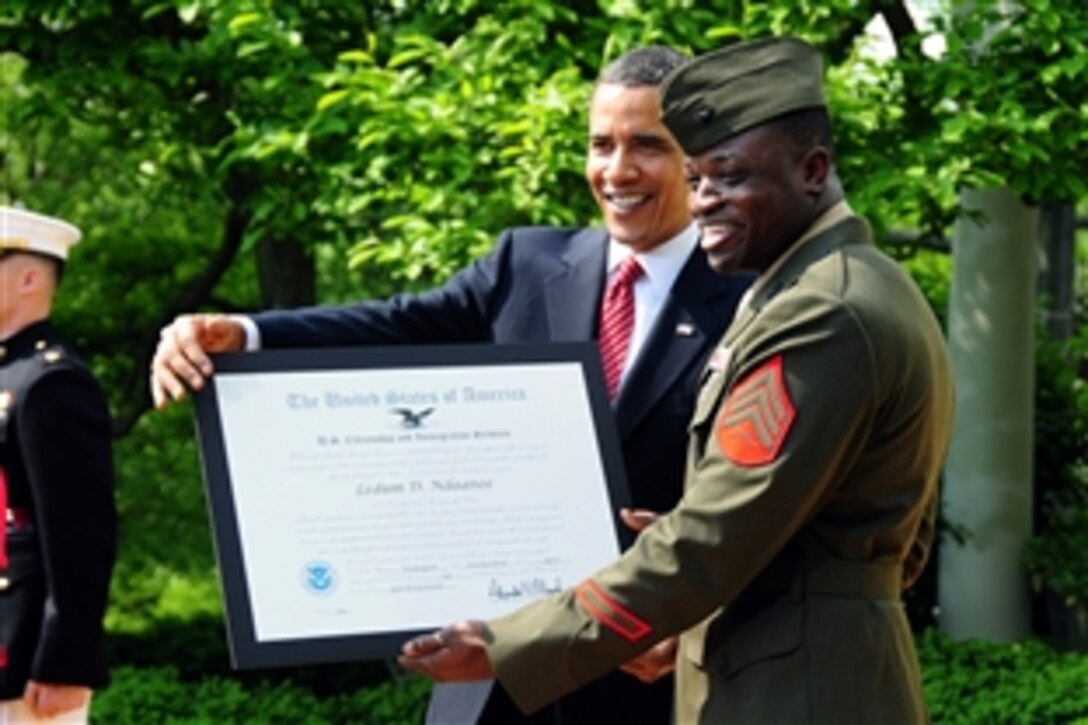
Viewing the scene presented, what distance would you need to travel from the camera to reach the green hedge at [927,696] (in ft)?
28.9

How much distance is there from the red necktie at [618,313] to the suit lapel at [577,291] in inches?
0.8

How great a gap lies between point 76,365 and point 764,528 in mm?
2698

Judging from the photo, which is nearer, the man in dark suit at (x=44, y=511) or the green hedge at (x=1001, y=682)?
the man in dark suit at (x=44, y=511)

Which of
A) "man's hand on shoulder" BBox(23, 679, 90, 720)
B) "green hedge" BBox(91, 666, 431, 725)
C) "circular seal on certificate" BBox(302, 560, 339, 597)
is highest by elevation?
"circular seal on certificate" BBox(302, 560, 339, 597)

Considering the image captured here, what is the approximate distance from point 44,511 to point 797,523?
8.64 ft

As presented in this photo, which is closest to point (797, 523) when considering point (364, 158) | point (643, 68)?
point (643, 68)

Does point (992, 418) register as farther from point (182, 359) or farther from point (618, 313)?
point (182, 359)

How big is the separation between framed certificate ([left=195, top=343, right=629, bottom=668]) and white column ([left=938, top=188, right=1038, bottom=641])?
681cm

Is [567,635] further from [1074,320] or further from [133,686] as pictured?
[1074,320]

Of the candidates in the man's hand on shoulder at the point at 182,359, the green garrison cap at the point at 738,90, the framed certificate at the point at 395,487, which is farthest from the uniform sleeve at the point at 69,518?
the green garrison cap at the point at 738,90

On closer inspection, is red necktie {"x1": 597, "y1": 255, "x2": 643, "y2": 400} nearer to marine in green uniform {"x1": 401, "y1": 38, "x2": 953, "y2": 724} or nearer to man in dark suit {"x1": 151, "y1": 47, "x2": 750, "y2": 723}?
man in dark suit {"x1": 151, "y1": 47, "x2": 750, "y2": 723}

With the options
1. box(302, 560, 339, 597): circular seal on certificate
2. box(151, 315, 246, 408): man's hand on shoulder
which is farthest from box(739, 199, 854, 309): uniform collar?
box(151, 315, 246, 408): man's hand on shoulder

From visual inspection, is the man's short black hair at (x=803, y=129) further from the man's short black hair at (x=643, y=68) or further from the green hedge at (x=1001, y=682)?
the green hedge at (x=1001, y=682)

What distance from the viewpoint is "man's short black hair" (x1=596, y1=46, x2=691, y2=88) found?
4.86m
